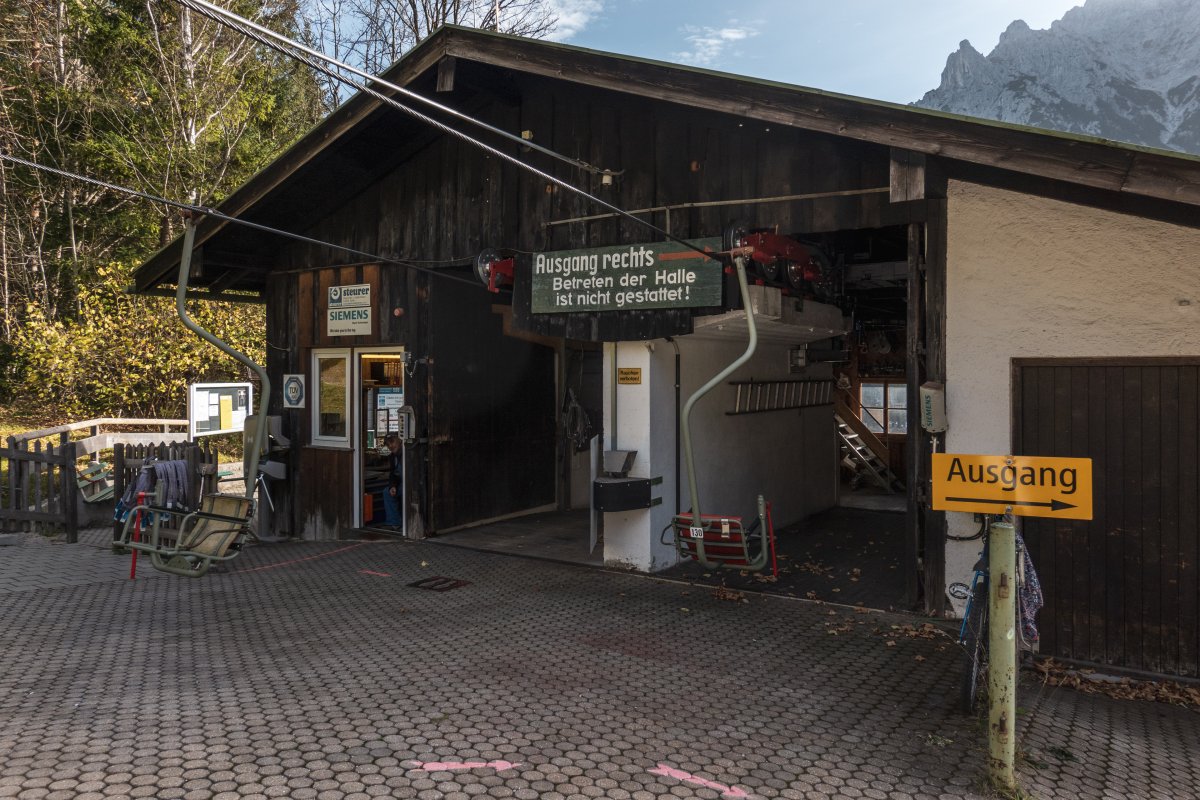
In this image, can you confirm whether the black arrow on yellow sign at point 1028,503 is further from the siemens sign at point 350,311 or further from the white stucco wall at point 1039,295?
the siemens sign at point 350,311

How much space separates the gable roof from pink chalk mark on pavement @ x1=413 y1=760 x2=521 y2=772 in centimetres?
530

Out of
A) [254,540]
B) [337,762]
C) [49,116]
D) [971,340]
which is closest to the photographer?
Answer: [337,762]

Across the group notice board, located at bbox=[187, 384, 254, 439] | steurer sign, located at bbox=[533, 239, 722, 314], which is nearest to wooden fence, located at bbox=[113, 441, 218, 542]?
notice board, located at bbox=[187, 384, 254, 439]

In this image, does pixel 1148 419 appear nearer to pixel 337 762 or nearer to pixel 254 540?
pixel 337 762

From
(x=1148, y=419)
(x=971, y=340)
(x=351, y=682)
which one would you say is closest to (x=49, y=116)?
(x=351, y=682)

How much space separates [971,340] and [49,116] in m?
23.0

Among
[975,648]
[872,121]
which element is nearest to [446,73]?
[872,121]

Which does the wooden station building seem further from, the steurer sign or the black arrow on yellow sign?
the black arrow on yellow sign

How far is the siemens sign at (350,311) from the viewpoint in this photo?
11.0m

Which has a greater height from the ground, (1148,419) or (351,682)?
(1148,419)

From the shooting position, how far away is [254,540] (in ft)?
37.1

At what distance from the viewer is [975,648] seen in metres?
5.05

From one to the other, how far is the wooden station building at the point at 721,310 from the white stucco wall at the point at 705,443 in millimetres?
37

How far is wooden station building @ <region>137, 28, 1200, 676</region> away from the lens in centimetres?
602
